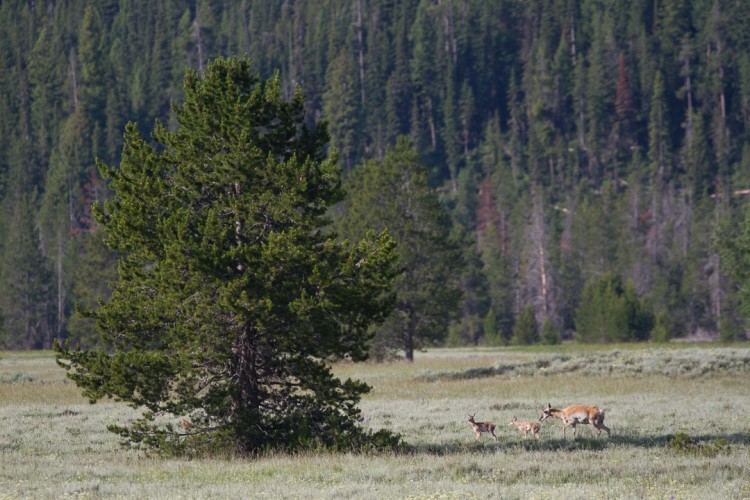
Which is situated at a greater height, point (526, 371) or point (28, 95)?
point (28, 95)

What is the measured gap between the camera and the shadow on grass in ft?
69.7

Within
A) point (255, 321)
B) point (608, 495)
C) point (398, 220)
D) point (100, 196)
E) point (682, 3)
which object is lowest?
point (608, 495)

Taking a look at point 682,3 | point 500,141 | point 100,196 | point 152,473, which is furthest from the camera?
point 682,3

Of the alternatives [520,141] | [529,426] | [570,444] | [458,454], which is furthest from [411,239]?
[520,141]

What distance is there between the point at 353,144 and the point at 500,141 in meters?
23.3

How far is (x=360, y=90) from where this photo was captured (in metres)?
190

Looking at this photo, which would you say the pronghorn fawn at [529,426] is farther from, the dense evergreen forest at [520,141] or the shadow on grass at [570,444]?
the dense evergreen forest at [520,141]

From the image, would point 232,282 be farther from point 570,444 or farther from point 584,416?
point 584,416

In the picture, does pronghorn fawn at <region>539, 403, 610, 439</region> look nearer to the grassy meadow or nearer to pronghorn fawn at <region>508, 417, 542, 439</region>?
pronghorn fawn at <region>508, 417, 542, 439</region>

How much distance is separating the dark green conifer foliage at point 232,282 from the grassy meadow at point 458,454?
46.6 inches

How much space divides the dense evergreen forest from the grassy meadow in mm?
59739

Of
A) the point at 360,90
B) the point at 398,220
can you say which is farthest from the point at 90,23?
the point at 398,220

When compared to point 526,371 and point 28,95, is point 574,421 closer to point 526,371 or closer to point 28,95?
point 526,371

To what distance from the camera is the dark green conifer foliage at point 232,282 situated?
64.0 feet
